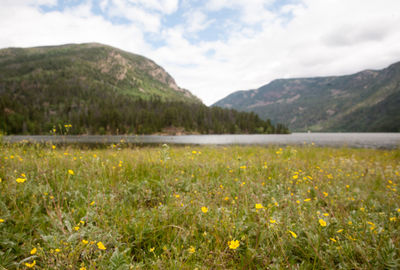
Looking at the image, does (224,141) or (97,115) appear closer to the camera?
(224,141)

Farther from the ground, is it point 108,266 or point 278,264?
point 108,266

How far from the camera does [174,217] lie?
2957mm

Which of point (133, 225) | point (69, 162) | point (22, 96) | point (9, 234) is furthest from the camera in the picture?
point (22, 96)

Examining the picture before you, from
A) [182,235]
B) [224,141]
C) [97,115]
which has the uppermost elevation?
[97,115]

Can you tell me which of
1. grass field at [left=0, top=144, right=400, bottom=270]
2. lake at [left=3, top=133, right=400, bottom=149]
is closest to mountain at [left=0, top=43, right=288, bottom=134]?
lake at [left=3, top=133, right=400, bottom=149]

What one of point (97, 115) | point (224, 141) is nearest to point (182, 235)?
point (224, 141)

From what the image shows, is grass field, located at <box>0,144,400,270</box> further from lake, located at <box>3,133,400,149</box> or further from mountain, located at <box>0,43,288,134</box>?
mountain, located at <box>0,43,288,134</box>

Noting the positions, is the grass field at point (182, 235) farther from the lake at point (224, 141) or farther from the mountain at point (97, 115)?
the mountain at point (97, 115)

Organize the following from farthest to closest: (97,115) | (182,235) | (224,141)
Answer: (97,115)
(224,141)
(182,235)

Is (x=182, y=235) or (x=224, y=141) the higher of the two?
(x=182, y=235)

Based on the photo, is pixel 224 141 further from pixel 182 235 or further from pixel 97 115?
pixel 97 115

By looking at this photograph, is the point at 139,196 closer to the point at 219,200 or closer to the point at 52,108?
the point at 219,200

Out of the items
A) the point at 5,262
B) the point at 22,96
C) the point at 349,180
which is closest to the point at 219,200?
the point at 5,262

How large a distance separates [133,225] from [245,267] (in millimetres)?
1664
